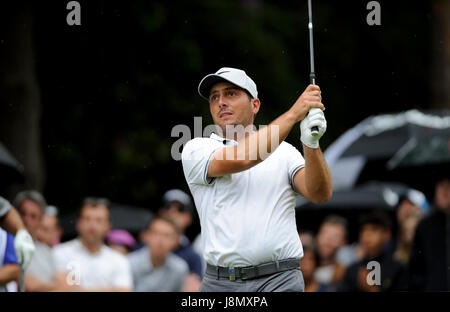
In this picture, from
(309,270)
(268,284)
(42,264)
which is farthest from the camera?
(309,270)

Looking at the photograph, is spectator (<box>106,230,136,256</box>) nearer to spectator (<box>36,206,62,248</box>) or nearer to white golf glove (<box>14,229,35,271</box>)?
spectator (<box>36,206,62,248</box>)

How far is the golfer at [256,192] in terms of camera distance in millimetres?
5445

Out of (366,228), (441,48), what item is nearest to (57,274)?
(366,228)

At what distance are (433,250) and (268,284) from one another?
13.8 ft

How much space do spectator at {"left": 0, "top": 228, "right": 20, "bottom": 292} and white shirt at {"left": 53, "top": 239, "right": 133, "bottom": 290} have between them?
6.72ft

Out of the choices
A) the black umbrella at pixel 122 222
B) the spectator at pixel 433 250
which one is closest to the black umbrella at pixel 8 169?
the black umbrella at pixel 122 222

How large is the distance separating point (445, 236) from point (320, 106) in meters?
4.34

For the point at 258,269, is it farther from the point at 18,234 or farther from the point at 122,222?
the point at 122,222

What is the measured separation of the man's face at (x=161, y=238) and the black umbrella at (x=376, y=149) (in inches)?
135

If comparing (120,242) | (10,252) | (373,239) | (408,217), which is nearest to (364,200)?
(408,217)

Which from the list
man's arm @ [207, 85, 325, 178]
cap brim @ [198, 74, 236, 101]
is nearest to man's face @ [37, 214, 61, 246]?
cap brim @ [198, 74, 236, 101]

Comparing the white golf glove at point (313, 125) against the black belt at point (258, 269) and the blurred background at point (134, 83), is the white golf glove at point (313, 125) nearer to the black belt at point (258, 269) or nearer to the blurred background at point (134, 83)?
the black belt at point (258, 269)

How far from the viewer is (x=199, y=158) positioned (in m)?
5.73
